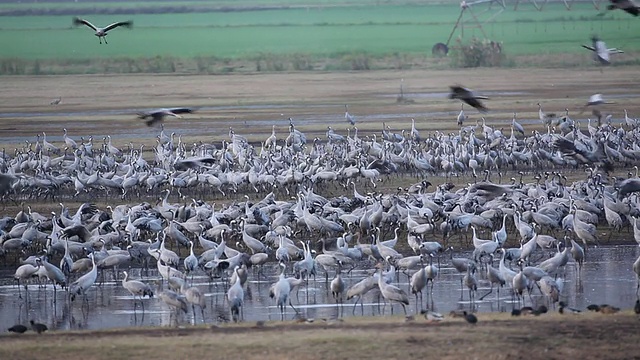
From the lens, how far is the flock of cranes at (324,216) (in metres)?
14.7

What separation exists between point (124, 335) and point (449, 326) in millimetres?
3415

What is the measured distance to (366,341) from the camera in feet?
37.1

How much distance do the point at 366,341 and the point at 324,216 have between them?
7.60 m

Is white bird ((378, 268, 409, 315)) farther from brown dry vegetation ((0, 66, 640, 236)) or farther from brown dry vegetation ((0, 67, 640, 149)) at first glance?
brown dry vegetation ((0, 67, 640, 149))

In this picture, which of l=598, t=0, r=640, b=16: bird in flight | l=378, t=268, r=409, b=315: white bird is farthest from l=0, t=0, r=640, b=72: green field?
l=378, t=268, r=409, b=315: white bird

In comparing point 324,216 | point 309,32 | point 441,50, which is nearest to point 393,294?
point 324,216

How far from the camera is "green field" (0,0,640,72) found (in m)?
78.0

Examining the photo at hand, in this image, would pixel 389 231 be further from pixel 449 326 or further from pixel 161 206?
pixel 449 326

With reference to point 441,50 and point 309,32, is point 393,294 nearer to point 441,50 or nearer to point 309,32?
point 441,50

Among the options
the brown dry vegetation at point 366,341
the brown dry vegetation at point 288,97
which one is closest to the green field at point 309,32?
the brown dry vegetation at point 288,97

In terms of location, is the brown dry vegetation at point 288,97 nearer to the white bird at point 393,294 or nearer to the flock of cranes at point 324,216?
the flock of cranes at point 324,216

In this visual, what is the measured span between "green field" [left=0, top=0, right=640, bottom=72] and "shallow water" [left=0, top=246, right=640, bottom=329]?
174 feet

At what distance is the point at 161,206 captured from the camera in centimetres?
2030

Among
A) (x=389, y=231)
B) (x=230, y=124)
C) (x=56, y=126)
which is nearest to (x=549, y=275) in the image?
(x=389, y=231)
